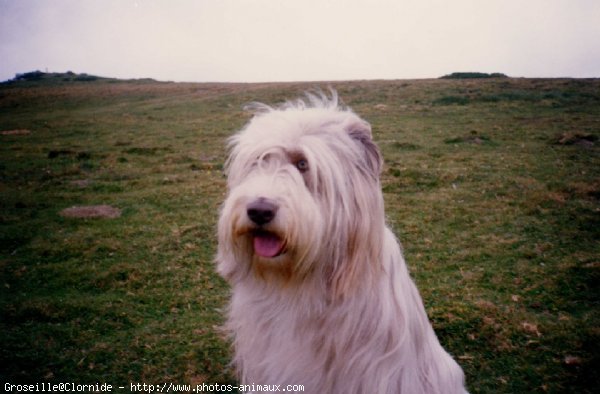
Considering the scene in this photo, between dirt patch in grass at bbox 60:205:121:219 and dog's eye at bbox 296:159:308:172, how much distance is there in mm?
8337

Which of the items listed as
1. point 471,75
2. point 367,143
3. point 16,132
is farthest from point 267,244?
point 471,75

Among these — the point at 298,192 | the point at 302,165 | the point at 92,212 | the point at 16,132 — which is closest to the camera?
the point at 298,192

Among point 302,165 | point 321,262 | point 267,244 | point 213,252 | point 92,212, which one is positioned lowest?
point 213,252

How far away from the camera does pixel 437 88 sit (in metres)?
35.2

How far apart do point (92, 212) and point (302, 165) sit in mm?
8976

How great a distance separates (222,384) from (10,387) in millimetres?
2126

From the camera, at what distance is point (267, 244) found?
120 inches

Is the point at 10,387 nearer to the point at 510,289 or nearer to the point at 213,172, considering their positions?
the point at 510,289

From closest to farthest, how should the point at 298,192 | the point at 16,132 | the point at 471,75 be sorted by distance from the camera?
the point at 298,192, the point at 16,132, the point at 471,75

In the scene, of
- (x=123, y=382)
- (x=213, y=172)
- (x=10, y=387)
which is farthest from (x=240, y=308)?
(x=213, y=172)

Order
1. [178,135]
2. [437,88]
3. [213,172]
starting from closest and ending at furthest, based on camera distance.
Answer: [213,172] < [178,135] < [437,88]

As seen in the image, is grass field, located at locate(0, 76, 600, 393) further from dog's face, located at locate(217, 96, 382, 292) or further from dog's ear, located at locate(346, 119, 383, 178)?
dog's ear, located at locate(346, 119, 383, 178)

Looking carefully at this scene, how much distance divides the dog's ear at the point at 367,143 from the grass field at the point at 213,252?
2842 mm

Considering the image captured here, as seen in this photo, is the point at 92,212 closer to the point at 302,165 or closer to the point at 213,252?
the point at 213,252
